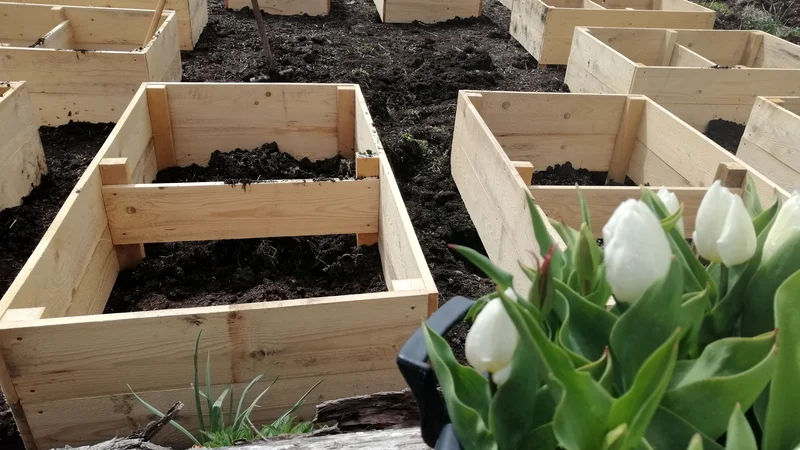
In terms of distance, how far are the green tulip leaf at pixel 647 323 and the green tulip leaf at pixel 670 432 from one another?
53 mm

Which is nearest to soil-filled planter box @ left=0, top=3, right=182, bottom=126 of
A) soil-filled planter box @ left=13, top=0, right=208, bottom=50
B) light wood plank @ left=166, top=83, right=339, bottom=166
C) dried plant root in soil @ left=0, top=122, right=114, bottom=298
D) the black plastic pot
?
dried plant root in soil @ left=0, top=122, right=114, bottom=298

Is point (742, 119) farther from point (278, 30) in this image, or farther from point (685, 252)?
point (278, 30)

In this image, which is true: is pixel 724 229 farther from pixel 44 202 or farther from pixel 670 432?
pixel 44 202

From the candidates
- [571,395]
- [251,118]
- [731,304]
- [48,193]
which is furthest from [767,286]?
[48,193]

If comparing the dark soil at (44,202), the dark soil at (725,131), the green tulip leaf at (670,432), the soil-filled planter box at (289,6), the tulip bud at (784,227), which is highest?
the tulip bud at (784,227)

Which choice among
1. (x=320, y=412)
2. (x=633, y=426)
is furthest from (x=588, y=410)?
(x=320, y=412)

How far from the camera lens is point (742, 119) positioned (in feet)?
14.6

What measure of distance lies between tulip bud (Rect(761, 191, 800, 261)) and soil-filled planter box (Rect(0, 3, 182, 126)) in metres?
4.04

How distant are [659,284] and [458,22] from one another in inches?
299

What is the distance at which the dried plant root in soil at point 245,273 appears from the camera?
2539mm

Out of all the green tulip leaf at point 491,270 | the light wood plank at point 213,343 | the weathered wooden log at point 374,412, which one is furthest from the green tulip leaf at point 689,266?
the light wood plank at point 213,343

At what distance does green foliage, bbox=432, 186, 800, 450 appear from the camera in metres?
0.53

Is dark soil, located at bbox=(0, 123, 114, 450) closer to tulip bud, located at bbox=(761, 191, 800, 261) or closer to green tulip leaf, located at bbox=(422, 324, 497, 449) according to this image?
green tulip leaf, located at bbox=(422, 324, 497, 449)

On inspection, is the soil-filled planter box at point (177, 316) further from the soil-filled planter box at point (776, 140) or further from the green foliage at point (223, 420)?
the soil-filled planter box at point (776, 140)
